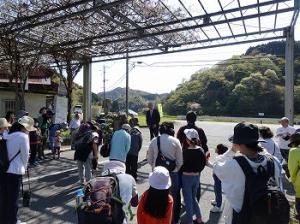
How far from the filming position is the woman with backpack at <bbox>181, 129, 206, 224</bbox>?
17.9 ft

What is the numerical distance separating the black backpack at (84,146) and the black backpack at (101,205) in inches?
155

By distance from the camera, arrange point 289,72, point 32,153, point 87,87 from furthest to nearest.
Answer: point 87,87
point 289,72
point 32,153

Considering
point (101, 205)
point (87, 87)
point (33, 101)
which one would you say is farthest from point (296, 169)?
point (33, 101)

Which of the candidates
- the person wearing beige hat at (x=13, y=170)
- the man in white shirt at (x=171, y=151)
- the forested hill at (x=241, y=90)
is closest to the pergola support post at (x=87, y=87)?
the person wearing beige hat at (x=13, y=170)

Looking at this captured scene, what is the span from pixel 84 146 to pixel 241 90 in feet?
211

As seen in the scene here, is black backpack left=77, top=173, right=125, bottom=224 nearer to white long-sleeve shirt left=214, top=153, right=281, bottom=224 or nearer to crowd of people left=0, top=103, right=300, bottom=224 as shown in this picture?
crowd of people left=0, top=103, right=300, bottom=224

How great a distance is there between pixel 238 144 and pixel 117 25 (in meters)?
9.77

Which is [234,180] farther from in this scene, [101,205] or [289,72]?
[289,72]

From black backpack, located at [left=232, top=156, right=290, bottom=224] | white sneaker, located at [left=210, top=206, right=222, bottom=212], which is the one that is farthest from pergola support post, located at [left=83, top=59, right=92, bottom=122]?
black backpack, located at [left=232, top=156, right=290, bottom=224]

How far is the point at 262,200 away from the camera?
267cm

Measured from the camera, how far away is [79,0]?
371 inches

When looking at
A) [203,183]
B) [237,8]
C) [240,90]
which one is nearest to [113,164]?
[203,183]

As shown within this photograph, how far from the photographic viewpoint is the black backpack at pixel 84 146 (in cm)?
752

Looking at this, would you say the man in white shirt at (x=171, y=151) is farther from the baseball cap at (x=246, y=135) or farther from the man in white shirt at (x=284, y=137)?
the man in white shirt at (x=284, y=137)
